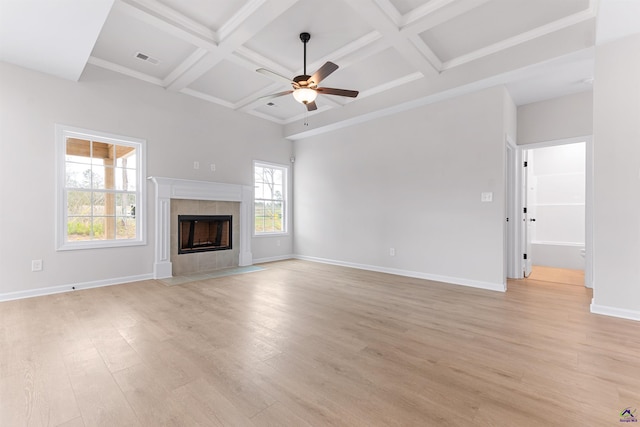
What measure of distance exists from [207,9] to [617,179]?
458cm

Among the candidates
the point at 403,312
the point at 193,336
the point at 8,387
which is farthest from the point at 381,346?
the point at 8,387

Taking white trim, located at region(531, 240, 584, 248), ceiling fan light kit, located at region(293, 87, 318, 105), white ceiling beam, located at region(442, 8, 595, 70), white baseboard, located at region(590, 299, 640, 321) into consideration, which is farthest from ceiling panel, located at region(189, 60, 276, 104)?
white trim, located at region(531, 240, 584, 248)

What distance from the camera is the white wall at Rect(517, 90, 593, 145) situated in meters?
4.18

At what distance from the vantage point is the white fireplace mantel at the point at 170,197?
454cm

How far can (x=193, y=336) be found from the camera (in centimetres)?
239

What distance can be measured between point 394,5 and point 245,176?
156 inches

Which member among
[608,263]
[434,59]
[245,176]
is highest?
[434,59]

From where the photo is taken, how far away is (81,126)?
388 cm

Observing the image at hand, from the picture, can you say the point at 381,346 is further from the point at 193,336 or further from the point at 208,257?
the point at 208,257

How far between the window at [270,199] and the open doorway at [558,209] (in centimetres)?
497

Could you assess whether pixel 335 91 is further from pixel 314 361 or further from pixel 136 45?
pixel 314 361

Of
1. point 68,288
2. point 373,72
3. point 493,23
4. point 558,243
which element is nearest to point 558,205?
point 558,243

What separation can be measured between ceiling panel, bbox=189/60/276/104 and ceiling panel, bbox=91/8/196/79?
1.55 ft

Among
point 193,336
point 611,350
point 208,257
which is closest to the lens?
point 611,350
